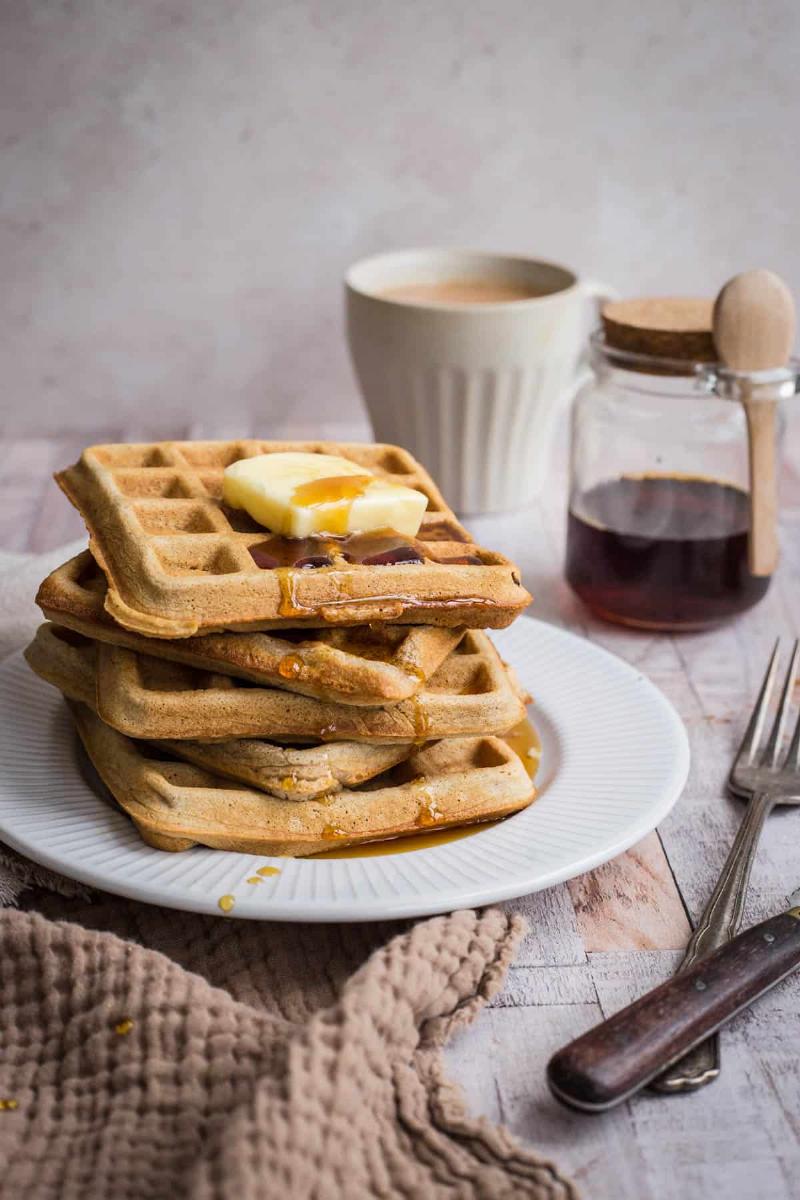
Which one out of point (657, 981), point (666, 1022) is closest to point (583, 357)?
point (657, 981)

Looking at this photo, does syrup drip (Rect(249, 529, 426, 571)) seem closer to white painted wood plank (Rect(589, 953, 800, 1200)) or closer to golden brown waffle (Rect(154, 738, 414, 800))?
golden brown waffle (Rect(154, 738, 414, 800))

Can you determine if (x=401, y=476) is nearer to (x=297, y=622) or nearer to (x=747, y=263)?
(x=297, y=622)

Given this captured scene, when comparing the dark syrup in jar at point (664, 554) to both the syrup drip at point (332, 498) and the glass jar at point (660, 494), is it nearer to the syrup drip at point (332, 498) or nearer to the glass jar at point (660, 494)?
the glass jar at point (660, 494)

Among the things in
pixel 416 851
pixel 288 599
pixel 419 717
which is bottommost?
pixel 416 851

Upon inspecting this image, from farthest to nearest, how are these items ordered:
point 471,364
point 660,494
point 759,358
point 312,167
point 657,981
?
point 312,167, point 471,364, point 660,494, point 759,358, point 657,981

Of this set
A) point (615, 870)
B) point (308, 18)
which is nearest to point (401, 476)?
point (615, 870)

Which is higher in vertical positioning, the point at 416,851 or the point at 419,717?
the point at 419,717

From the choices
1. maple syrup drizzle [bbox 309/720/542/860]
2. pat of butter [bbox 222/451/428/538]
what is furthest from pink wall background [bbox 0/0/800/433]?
maple syrup drizzle [bbox 309/720/542/860]

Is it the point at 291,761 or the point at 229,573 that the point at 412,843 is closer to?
the point at 291,761
